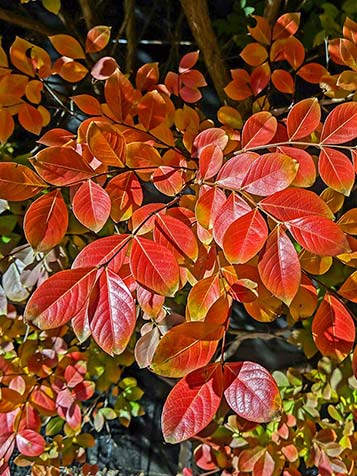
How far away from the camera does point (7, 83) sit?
889mm

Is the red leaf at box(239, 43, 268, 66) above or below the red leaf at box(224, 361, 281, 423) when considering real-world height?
above

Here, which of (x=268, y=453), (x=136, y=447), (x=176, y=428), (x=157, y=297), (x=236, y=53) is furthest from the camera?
(x=136, y=447)

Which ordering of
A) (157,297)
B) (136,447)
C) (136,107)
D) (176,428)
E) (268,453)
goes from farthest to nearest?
(136,447) → (268,453) → (136,107) → (157,297) → (176,428)

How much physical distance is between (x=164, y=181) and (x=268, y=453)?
728mm

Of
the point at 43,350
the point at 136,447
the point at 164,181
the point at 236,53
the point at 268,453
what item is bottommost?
the point at 136,447

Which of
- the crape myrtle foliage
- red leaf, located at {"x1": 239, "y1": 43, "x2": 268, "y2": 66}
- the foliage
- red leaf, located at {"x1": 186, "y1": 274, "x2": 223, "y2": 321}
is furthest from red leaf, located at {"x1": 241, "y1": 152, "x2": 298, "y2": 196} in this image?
the foliage

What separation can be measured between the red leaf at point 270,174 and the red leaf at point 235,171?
0.02 meters

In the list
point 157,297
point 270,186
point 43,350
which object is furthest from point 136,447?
point 270,186

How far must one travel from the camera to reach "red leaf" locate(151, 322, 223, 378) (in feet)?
1.72

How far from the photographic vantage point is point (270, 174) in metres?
0.54

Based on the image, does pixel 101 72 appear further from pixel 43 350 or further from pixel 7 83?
pixel 43 350

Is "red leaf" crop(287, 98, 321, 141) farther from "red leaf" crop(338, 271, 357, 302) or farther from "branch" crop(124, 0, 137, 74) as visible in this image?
"branch" crop(124, 0, 137, 74)

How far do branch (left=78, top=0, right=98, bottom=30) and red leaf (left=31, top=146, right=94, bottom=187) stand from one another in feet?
2.31

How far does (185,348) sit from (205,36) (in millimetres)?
757
